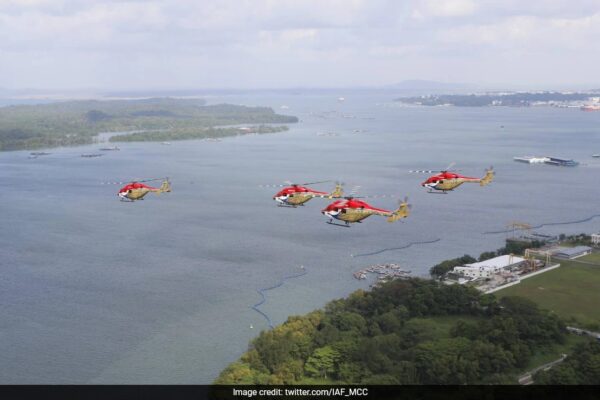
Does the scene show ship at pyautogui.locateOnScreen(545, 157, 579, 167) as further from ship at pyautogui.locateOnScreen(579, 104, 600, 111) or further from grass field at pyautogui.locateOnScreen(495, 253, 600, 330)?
ship at pyautogui.locateOnScreen(579, 104, 600, 111)

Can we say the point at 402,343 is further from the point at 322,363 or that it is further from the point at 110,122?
the point at 110,122

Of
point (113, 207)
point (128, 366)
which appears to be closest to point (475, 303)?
point (128, 366)

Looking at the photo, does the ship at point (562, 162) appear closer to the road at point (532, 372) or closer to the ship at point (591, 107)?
the road at point (532, 372)

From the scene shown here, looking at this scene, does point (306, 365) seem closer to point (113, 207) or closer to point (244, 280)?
point (244, 280)

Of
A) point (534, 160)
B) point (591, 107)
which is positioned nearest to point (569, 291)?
point (534, 160)

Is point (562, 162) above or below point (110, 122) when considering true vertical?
above

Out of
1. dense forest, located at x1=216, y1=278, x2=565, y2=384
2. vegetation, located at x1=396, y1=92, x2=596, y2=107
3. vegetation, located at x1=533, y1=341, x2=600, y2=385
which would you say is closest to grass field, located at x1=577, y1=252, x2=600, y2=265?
dense forest, located at x1=216, y1=278, x2=565, y2=384
